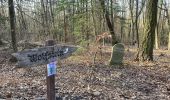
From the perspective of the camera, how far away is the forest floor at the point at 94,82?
820cm

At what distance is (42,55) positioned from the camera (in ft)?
17.8

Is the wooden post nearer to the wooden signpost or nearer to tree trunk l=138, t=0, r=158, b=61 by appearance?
the wooden signpost

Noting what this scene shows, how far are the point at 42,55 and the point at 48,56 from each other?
16cm

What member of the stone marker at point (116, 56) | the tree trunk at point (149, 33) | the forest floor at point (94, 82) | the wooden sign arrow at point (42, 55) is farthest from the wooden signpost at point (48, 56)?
the tree trunk at point (149, 33)

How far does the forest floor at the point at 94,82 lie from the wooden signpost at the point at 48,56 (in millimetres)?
2079

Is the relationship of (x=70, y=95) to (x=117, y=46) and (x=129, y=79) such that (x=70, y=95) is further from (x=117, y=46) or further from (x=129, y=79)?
(x=117, y=46)

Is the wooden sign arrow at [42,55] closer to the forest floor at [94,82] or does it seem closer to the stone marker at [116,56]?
the forest floor at [94,82]

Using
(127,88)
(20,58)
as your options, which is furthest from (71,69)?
(20,58)

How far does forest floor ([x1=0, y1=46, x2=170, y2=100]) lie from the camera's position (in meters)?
8.20

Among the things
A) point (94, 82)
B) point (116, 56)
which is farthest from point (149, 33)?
point (94, 82)

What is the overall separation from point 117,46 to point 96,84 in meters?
4.29

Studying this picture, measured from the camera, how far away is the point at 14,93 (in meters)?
8.16

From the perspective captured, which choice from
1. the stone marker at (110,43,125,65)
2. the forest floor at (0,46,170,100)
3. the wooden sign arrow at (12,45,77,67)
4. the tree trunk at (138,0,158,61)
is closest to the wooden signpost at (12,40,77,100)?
the wooden sign arrow at (12,45,77,67)

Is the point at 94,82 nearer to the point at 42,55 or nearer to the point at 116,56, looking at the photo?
the point at 116,56
